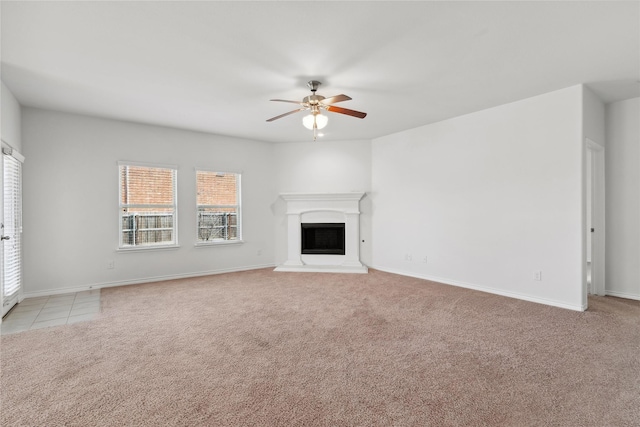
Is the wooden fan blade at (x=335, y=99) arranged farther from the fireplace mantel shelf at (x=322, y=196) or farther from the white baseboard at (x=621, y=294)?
the white baseboard at (x=621, y=294)

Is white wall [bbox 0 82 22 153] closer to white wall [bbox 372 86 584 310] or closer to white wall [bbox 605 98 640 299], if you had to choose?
white wall [bbox 372 86 584 310]

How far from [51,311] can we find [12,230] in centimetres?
113

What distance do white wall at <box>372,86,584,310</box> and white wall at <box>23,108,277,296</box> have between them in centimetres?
340

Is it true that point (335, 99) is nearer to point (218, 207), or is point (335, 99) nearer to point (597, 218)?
point (218, 207)

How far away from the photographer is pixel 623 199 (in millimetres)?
4074

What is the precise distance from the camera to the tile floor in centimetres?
319

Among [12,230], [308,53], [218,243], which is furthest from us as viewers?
[218,243]

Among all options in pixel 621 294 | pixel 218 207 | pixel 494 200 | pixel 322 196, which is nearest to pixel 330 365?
pixel 494 200

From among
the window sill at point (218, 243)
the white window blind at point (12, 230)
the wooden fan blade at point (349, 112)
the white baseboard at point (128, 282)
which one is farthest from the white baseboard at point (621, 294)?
the white window blind at point (12, 230)

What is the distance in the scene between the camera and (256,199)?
6180 millimetres

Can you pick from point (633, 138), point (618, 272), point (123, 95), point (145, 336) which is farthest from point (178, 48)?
point (618, 272)

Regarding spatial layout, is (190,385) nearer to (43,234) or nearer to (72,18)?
(72,18)

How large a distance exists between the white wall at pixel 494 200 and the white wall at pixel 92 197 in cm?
340

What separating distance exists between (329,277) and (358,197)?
172 centimetres
